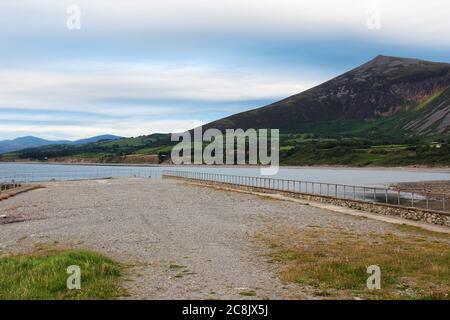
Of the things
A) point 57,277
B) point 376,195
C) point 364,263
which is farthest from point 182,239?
point 376,195

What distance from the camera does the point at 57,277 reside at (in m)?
14.8

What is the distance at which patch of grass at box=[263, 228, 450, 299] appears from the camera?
14.5 metres

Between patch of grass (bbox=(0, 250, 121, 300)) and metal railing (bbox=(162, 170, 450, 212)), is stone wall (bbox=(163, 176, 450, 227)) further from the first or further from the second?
patch of grass (bbox=(0, 250, 121, 300))

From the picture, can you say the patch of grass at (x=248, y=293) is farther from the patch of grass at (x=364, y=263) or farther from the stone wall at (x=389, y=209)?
the stone wall at (x=389, y=209)

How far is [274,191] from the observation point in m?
69.4

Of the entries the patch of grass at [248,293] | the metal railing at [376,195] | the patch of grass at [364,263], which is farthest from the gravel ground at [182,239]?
the metal railing at [376,195]

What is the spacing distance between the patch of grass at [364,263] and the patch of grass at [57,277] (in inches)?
232

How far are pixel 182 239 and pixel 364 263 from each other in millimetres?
11209

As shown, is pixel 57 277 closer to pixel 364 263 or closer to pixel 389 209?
pixel 364 263

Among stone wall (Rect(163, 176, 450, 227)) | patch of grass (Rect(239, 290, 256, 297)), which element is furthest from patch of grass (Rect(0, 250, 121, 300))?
stone wall (Rect(163, 176, 450, 227))

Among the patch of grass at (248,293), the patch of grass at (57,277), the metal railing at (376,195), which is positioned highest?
the patch of grass at (57,277)

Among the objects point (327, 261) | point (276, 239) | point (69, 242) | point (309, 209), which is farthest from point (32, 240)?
point (309, 209)

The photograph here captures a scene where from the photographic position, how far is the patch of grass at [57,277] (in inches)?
531
